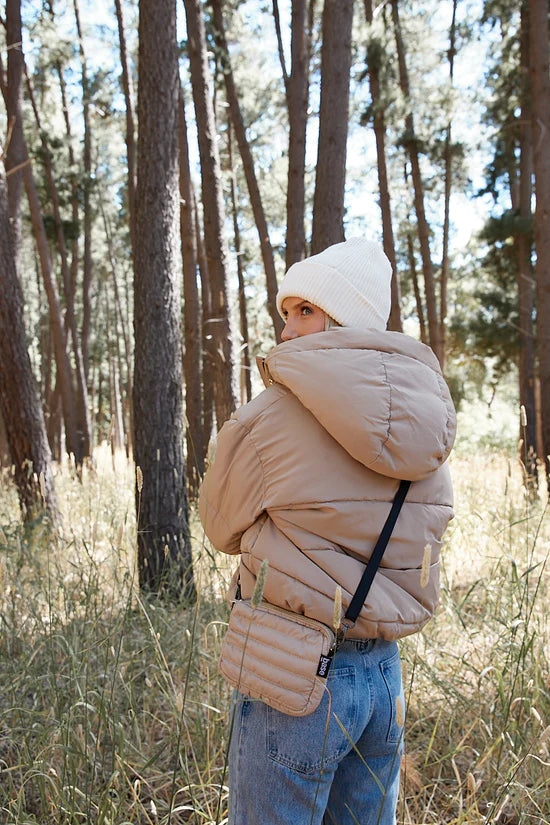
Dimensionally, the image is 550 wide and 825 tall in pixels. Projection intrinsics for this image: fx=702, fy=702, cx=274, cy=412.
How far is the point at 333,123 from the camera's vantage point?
18.2 feet

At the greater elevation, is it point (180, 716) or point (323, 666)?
point (323, 666)

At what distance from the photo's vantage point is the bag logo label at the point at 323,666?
1503 mm

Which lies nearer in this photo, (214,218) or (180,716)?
(180,716)

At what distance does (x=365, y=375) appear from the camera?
159 centimetres

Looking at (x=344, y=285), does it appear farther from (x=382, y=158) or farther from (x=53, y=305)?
(x=53, y=305)

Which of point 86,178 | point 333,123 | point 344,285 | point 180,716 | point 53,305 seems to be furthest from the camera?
point 86,178

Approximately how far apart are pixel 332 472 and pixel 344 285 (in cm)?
52

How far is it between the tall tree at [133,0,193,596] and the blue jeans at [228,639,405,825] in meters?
3.16

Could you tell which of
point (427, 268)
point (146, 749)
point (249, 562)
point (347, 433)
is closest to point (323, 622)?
point (249, 562)

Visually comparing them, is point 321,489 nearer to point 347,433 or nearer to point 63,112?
point 347,433

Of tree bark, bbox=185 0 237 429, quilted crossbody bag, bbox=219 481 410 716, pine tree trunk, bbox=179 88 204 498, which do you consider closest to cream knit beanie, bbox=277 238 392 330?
quilted crossbody bag, bbox=219 481 410 716

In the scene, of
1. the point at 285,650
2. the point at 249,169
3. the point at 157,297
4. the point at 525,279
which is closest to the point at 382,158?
the point at 249,169

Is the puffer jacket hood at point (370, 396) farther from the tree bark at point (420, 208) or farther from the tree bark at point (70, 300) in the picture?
the tree bark at point (70, 300)

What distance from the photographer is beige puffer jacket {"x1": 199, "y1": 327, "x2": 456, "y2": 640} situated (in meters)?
1.56
